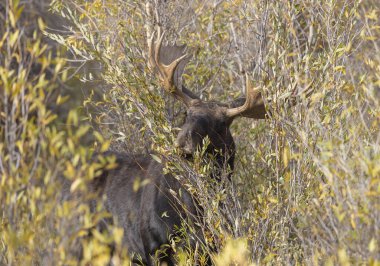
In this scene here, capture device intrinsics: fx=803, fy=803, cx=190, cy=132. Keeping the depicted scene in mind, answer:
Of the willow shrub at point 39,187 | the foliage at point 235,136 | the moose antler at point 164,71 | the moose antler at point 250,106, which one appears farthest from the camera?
the moose antler at point 164,71

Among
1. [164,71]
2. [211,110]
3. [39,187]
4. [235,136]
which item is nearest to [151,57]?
[164,71]

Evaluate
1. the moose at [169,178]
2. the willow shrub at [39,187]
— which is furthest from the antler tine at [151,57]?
the willow shrub at [39,187]

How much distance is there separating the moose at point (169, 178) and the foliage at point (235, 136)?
0.19 metres

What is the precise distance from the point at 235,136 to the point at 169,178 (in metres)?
2.37

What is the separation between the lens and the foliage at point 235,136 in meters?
4.42

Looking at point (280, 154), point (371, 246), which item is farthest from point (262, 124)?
point (371, 246)

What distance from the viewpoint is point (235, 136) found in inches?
373

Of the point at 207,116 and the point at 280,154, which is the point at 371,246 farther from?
the point at 207,116

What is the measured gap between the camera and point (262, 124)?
8523 mm

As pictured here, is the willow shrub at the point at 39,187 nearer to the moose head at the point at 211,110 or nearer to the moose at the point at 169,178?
the moose at the point at 169,178

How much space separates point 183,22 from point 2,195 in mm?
5150

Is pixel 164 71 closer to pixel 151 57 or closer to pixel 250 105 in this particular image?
pixel 151 57

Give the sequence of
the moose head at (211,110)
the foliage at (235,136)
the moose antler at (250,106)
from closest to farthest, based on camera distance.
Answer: the foliage at (235,136) → the moose head at (211,110) → the moose antler at (250,106)

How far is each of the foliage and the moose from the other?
0.63ft
